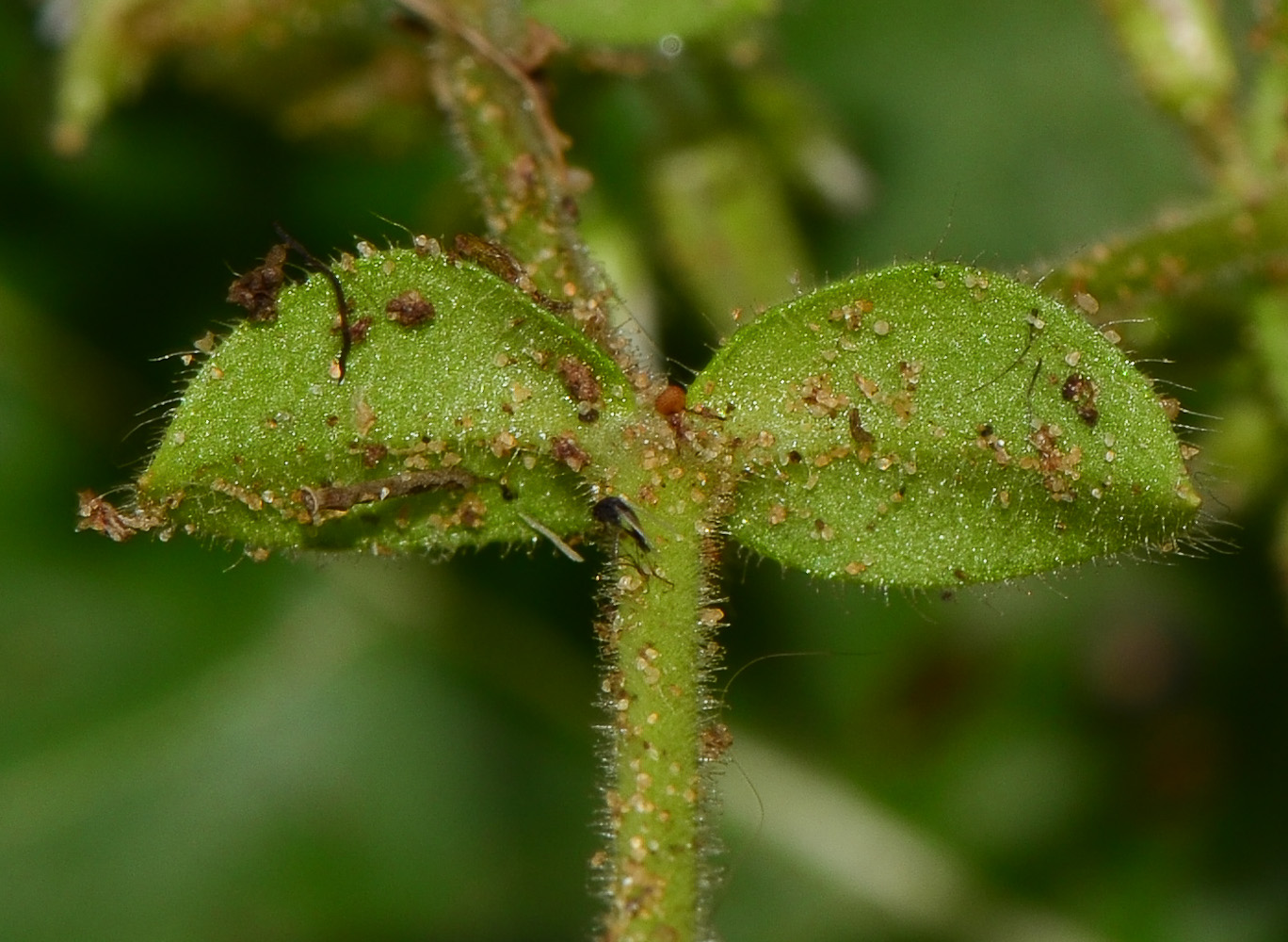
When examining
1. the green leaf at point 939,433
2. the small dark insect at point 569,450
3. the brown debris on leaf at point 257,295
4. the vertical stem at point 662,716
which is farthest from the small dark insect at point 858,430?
the brown debris on leaf at point 257,295

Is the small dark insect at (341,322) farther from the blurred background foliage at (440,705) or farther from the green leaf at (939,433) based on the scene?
the blurred background foliage at (440,705)

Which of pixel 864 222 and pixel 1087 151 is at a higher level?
pixel 1087 151

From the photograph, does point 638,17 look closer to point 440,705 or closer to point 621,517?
point 621,517

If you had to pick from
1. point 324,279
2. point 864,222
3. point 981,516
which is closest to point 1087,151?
point 864,222

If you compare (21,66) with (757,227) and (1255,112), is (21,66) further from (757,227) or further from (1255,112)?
(1255,112)

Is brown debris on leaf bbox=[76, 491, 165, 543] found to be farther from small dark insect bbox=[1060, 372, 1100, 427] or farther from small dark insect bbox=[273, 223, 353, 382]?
small dark insect bbox=[1060, 372, 1100, 427]

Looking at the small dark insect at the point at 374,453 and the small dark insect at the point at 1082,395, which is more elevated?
the small dark insect at the point at 1082,395

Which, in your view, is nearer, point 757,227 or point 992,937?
point 757,227
